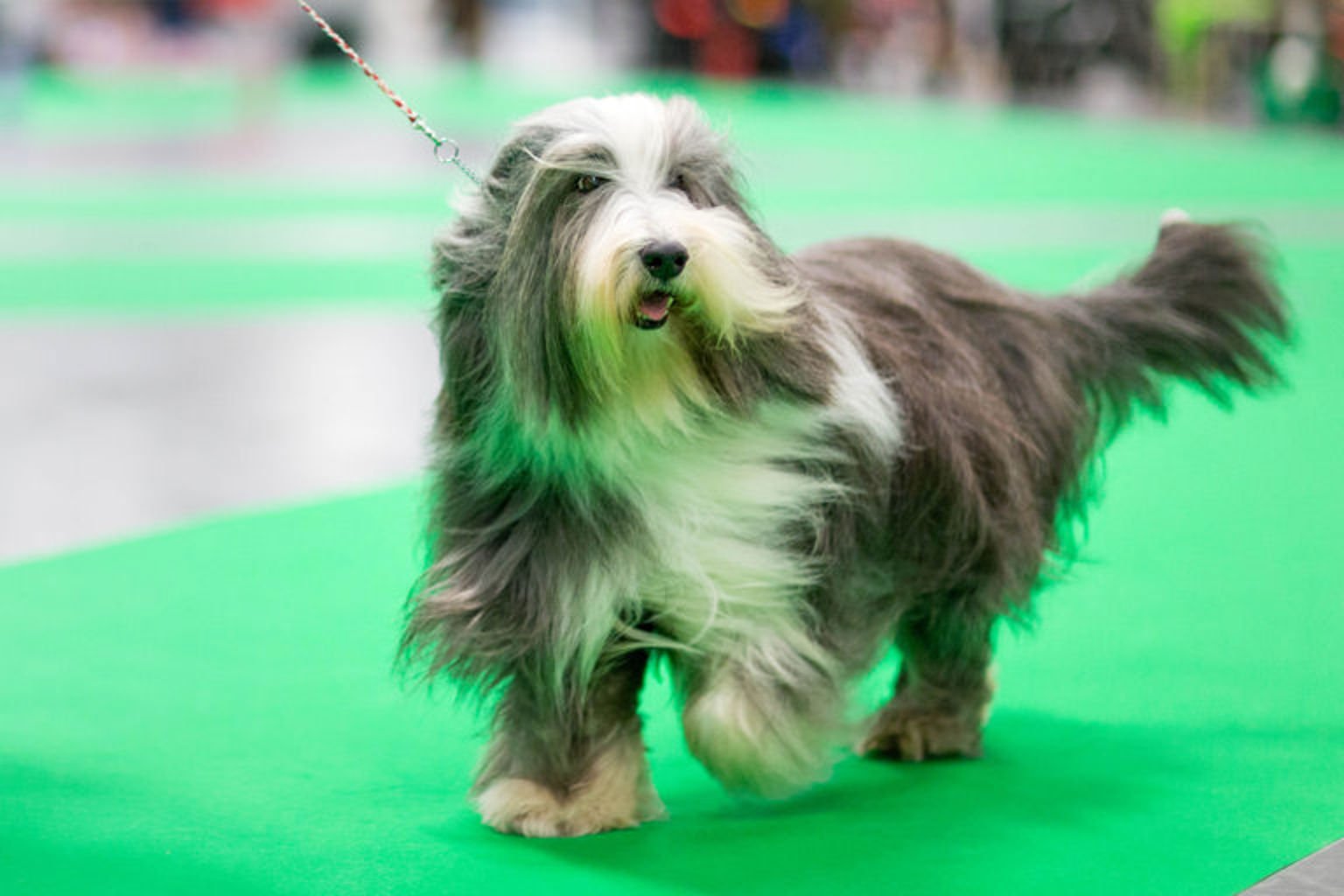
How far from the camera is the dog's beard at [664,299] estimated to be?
10.0 feet

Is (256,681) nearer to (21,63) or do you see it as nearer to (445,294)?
(445,294)

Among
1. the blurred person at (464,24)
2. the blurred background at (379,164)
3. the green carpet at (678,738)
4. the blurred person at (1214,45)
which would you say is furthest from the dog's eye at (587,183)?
the blurred person at (464,24)

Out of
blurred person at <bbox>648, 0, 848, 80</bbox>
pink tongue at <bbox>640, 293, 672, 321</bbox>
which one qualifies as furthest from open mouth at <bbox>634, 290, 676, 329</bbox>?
blurred person at <bbox>648, 0, 848, 80</bbox>

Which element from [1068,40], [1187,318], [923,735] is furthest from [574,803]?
[1068,40]

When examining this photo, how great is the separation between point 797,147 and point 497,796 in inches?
595

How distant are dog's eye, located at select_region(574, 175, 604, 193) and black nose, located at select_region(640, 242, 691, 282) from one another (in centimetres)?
20

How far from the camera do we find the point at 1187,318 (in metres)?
4.35

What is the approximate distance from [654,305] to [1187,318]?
5.49 ft

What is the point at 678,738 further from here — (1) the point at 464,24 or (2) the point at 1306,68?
(1) the point at 464,24

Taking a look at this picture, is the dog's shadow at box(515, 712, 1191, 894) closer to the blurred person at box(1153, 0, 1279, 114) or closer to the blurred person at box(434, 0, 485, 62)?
the blurred person at box(1153, 0, 1279, 114)

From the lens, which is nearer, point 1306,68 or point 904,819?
point 904,819

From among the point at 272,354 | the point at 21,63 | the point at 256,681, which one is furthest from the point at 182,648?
the point at 21,63

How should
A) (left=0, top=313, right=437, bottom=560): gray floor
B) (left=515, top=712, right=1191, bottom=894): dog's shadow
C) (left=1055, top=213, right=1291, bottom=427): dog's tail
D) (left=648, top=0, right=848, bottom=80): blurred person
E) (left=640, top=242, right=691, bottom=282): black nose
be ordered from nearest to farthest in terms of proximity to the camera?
(left=640, top=242, right=691, bottom=282): black nose → (left=515, top=712, right=1191, bottom=894): dog's shadow → (left=1055, top=213, right=1291, bottom=427): dog's tail → (left=0, top=313, right=437, bottom=560): gray floor → (left=648, top=0, right=848, bottom=80): blurred person

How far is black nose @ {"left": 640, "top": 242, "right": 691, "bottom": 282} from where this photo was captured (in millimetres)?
3033
